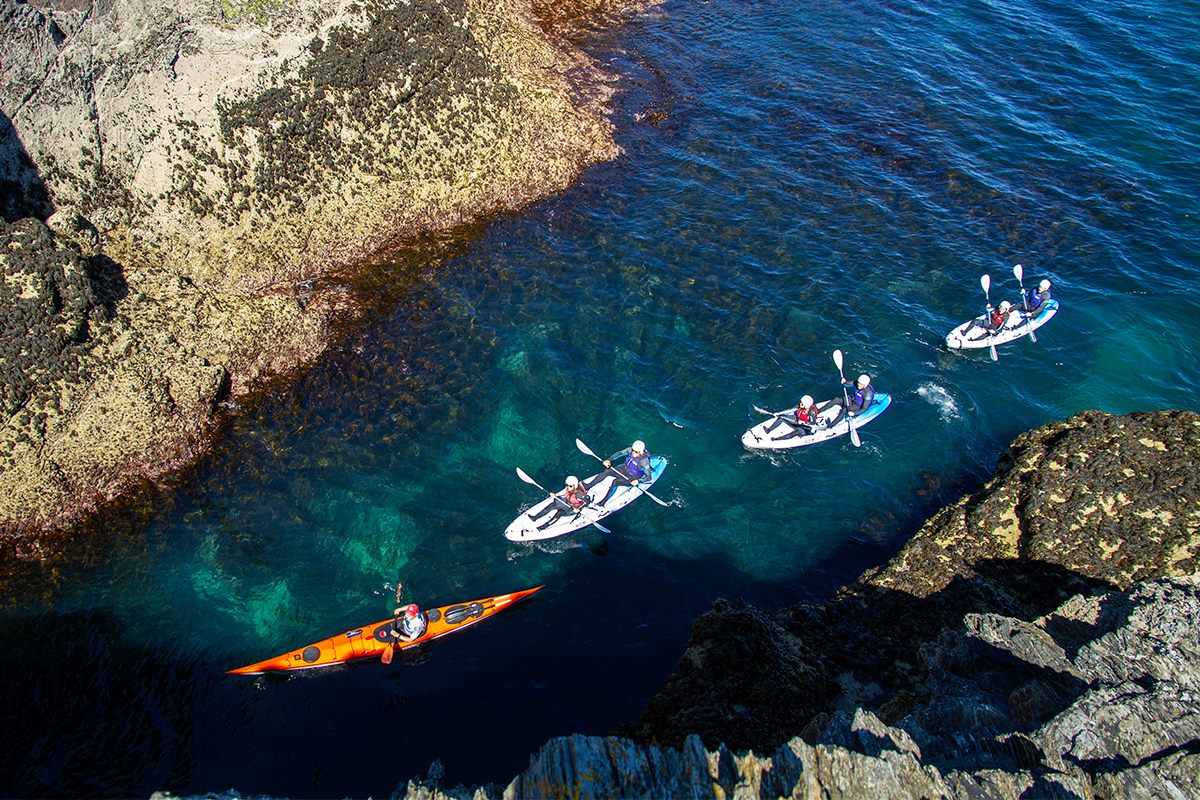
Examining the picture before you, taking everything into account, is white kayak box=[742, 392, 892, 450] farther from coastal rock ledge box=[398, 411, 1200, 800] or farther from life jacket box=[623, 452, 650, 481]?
coastal rock ledge box=[398, 411, 1200, 800]

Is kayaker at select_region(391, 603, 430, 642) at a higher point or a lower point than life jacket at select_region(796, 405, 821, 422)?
lower

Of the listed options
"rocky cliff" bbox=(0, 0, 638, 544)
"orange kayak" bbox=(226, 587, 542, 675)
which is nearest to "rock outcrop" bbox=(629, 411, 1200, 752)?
"orange kayak" bbox=(226, 587, 542, 675)

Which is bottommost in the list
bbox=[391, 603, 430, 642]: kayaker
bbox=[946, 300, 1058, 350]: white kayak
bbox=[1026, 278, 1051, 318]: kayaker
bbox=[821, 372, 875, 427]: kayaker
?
bbox=[391, 603, 430, 642]: kayaker

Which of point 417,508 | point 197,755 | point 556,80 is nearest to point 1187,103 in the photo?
point 556,80

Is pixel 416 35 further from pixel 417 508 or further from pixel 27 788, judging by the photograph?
pixel 27 788

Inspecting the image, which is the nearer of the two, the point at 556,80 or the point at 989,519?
the point at 989,519

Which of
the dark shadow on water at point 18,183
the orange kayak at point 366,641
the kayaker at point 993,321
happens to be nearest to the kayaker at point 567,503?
the orange kayak at point 366,641


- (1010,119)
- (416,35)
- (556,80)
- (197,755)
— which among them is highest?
(416,35)

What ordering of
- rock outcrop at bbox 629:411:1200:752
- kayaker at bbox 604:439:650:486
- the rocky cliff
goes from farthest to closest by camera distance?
the rocky cliff, kayaker at bbox 604:439:650:486, rock outcrop at bbox 629:411:1200:752
